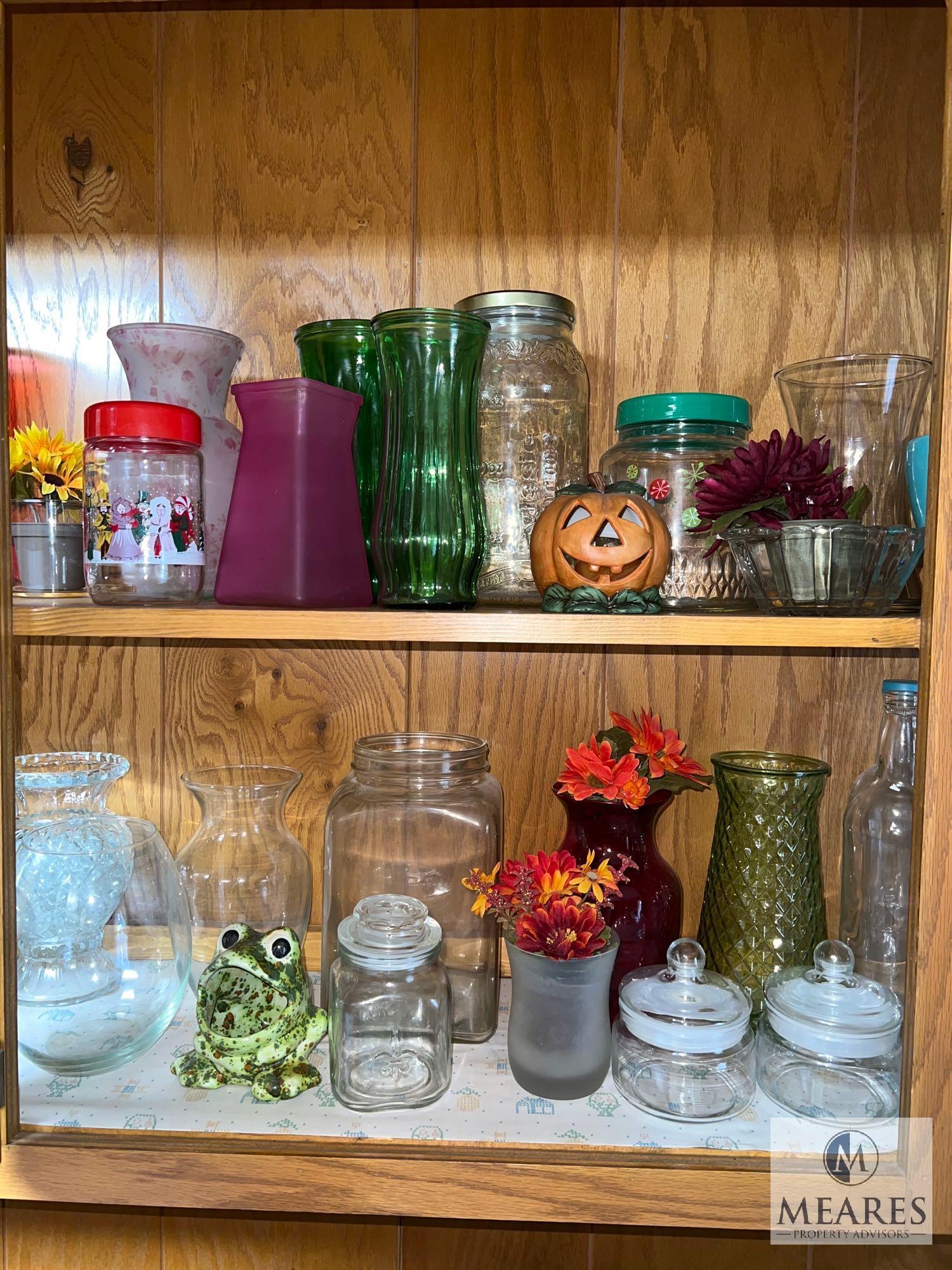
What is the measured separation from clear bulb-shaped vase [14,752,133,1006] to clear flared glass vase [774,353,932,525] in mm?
729

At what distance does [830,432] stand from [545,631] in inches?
14.0

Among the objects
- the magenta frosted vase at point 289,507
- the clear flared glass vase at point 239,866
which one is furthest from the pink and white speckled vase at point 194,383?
Result: the clear flared glass vase at point 239,866

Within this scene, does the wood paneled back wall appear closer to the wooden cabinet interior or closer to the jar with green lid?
the wooden cabinet interior

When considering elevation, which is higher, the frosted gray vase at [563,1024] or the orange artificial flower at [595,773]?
the orange artificial flower at [595,773]

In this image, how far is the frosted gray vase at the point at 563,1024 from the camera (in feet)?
2.55

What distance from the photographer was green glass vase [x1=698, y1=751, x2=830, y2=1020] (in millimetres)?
862

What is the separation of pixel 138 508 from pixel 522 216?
51 cm

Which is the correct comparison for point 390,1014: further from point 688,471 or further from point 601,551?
point 688,471

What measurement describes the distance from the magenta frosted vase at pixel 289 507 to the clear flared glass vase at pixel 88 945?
24 cm

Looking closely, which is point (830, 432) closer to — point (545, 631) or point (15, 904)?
point (545, 631)

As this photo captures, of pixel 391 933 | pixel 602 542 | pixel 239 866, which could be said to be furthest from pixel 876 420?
pixel 239 866

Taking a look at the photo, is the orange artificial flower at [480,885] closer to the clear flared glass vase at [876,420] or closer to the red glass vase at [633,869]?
the red glass vase at [633,869]

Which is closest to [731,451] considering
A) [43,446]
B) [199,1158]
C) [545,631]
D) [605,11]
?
[545,631]

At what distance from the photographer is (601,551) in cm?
77
